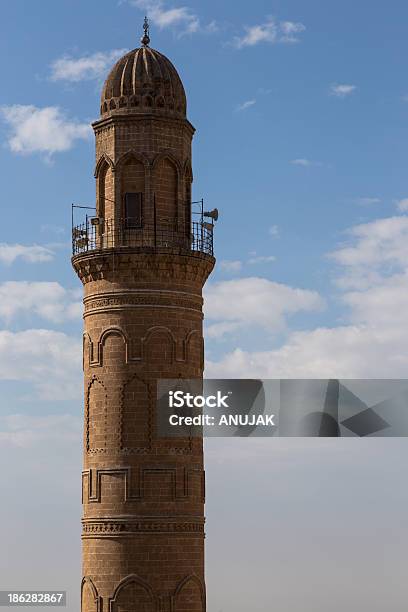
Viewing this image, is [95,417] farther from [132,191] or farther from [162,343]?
[132,191]

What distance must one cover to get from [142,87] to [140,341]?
10.9 metres

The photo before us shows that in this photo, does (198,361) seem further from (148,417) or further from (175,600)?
(175,600)

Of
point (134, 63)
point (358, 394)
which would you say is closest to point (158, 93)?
point (134, 63)

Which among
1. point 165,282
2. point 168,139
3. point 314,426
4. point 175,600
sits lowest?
point 175,600

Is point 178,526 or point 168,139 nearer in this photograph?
point 178,526

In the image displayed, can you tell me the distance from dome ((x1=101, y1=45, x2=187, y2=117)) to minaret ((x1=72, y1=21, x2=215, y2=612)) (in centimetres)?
6

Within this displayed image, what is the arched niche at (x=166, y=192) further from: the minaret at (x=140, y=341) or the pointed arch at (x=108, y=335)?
the pointed arch at (x=108, y=335)

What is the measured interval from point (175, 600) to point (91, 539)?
4173mm

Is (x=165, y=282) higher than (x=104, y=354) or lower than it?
higher

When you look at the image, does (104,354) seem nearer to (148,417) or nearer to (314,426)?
(148,417)

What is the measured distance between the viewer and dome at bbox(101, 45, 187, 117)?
1871 inches

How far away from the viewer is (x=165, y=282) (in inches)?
1828

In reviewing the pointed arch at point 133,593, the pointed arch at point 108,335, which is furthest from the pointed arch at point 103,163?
the pointed arch at point 133,593

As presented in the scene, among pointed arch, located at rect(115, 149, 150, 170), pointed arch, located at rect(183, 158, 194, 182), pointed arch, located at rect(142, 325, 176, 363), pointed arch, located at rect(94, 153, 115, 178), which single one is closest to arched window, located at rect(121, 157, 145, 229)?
pointed arch, located at rect(115, 149, 150, 170)
